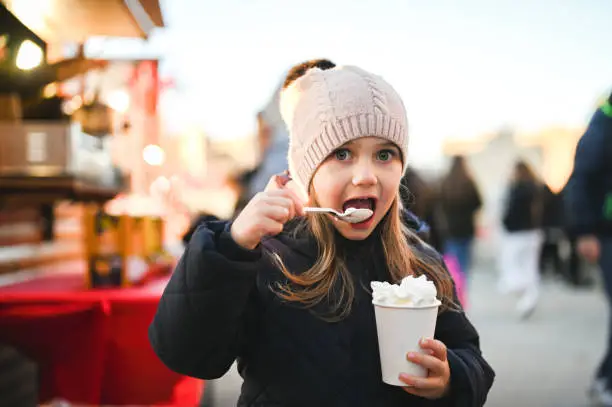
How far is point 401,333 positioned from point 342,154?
0.50 metres

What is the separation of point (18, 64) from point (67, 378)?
60.1 inches

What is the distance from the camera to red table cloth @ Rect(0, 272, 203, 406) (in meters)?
2.74

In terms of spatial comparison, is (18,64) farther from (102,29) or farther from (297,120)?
(297,120)

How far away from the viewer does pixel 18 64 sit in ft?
9.75

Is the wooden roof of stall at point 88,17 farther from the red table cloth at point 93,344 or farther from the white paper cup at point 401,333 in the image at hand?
the white paper cup at point 401,333

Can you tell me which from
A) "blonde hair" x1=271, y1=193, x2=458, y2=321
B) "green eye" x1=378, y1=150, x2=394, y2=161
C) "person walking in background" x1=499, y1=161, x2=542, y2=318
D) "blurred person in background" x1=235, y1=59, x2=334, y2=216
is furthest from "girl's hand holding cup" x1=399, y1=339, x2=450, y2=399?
"person walking in background" x1=499, y1=161, x2=542, y2=318

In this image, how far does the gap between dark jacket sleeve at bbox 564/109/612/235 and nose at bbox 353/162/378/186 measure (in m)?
2.86

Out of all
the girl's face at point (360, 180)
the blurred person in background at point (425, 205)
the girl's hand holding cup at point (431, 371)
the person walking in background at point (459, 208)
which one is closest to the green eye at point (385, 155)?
the girl's face at point (360, 180)

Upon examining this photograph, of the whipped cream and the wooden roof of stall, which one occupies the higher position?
the wooden roof of stall

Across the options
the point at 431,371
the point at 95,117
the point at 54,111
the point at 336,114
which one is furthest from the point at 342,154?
the point at 95,117

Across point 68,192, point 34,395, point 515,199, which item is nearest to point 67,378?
point 34,395

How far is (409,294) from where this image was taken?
4.48ft

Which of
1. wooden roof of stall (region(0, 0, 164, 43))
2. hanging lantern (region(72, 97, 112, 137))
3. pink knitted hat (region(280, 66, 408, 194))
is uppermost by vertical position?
wooden roof of stall (region(0, 0, 164, 43))

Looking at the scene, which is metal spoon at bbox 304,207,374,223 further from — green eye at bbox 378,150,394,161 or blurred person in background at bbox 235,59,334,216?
blurred person in background at bbox 235,59,334,216
